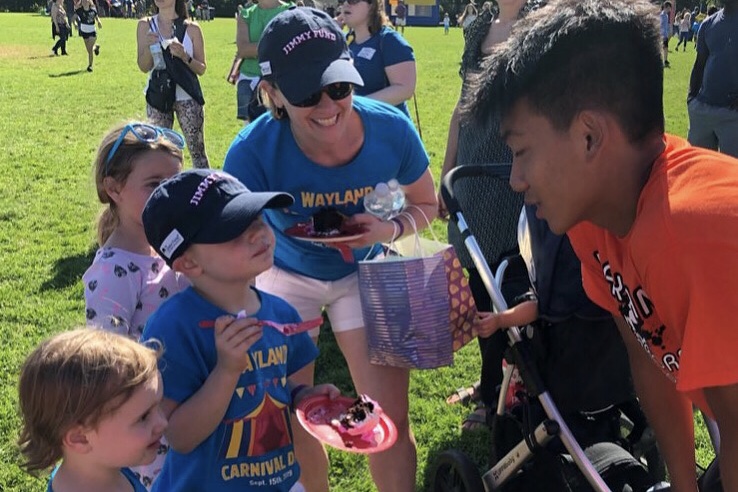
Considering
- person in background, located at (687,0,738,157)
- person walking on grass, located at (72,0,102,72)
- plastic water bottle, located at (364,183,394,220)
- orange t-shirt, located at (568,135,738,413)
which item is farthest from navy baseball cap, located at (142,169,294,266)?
person walking on grass, located at (72,0,102,72)

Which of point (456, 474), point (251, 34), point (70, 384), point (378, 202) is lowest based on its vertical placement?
point (456, 474)

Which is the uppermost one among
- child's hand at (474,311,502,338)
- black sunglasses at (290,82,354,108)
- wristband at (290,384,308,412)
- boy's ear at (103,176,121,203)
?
black sunglasses at (290,82,354,108)

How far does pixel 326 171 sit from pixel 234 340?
0.97 m

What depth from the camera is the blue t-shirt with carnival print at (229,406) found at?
1972mm

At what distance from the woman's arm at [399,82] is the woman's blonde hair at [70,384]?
3.06 m

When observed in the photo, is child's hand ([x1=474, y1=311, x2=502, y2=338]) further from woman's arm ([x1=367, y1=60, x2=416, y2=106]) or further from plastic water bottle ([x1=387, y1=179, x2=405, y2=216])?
woman's arm ([x1=367, y1=60, x2=416, y2=106])


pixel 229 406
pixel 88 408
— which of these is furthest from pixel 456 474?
pixel 88 408

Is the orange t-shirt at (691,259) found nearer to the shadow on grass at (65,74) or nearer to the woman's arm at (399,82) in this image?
the woman's arm at (399,82)

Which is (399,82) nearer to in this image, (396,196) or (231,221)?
(396,196)

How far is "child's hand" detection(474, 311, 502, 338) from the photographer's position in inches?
99.7

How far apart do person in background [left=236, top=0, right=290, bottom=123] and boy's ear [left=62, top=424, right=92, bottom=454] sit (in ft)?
15.7

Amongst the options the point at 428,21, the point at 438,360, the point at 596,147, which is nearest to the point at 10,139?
the point at 438,360

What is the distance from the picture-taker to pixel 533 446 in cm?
255

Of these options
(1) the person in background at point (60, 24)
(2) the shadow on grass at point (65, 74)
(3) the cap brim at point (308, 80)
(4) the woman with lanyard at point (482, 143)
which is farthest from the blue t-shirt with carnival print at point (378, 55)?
(1) the person in background at point (60, 24)
